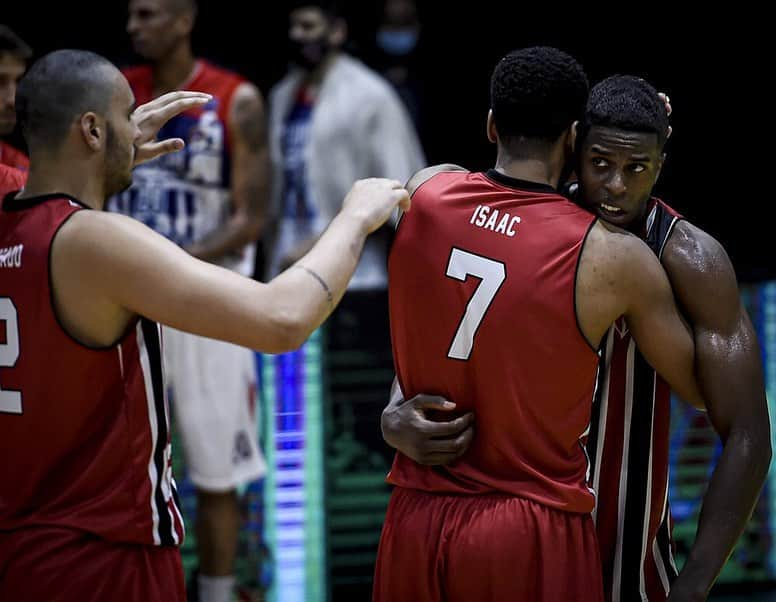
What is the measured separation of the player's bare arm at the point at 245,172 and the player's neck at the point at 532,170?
2.72 metres

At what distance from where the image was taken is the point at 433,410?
10.5ft

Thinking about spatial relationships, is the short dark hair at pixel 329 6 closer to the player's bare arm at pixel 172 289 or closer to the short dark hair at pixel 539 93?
the short dark hair at pixel 539 93

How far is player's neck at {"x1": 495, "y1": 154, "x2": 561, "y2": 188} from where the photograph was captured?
10.2ft

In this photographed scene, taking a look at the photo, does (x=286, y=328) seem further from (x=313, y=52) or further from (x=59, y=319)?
(x=313, y=52)

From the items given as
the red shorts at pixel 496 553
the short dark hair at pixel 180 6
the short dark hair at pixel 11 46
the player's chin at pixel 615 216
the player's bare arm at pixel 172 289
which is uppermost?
the short dark hair at pixel 180 6

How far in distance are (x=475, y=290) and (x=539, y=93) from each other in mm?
482

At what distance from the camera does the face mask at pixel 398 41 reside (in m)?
7.57

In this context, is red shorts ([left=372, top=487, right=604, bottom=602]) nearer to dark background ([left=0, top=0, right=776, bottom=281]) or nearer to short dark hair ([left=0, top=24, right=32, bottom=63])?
short dark hair ([left=0, top=24, right=32, bottom=63])

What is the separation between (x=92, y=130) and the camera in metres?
2.94

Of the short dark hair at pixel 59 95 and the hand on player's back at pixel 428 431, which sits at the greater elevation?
the short dark hair at pixel 59 95

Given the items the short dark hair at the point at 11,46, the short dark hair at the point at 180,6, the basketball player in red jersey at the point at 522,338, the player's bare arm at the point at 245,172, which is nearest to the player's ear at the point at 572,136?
the basketball player in red jersey at the point at 522,338

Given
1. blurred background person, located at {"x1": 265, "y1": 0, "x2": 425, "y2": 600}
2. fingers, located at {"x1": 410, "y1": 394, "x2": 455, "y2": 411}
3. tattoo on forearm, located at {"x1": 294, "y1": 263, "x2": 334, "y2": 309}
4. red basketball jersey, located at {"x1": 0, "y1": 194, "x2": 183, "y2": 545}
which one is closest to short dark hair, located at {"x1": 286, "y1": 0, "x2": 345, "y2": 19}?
blurred background person, located at {"x1": 265, "y1": 0, "x2": 425, "y2": 600}

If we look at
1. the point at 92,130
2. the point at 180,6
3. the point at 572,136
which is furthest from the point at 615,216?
the point at 180,6

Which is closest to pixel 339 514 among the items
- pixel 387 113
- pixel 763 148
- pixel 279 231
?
pixel 279 231
